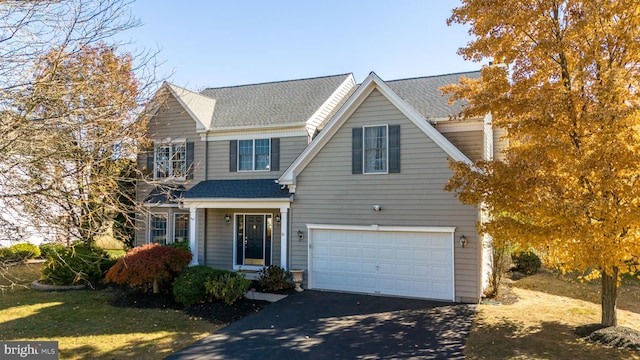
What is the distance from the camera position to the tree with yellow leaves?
24.8 ft

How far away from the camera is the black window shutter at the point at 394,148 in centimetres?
1273

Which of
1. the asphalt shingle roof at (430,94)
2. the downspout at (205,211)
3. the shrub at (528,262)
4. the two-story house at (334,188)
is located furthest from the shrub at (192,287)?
the shrub at (528,262)

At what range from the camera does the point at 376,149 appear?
516 inches

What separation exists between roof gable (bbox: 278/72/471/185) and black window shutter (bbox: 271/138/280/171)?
184cm

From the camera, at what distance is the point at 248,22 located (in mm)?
15281

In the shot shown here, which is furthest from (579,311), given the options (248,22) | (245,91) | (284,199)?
(245,91)

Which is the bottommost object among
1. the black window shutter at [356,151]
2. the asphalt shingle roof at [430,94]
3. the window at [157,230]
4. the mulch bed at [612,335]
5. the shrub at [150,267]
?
the mulch bed at [612,335]

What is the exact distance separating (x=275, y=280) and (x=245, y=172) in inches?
202

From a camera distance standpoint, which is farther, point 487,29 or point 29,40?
point 487,29

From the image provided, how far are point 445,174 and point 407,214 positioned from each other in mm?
1682

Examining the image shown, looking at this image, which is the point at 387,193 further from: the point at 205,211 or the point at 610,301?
the point at 205,211

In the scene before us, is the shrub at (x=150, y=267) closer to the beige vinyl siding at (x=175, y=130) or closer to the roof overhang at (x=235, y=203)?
the roof overhang at (x=235, y=203)

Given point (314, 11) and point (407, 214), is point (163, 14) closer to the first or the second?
point (314, 11)

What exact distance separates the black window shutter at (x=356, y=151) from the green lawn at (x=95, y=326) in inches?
257
